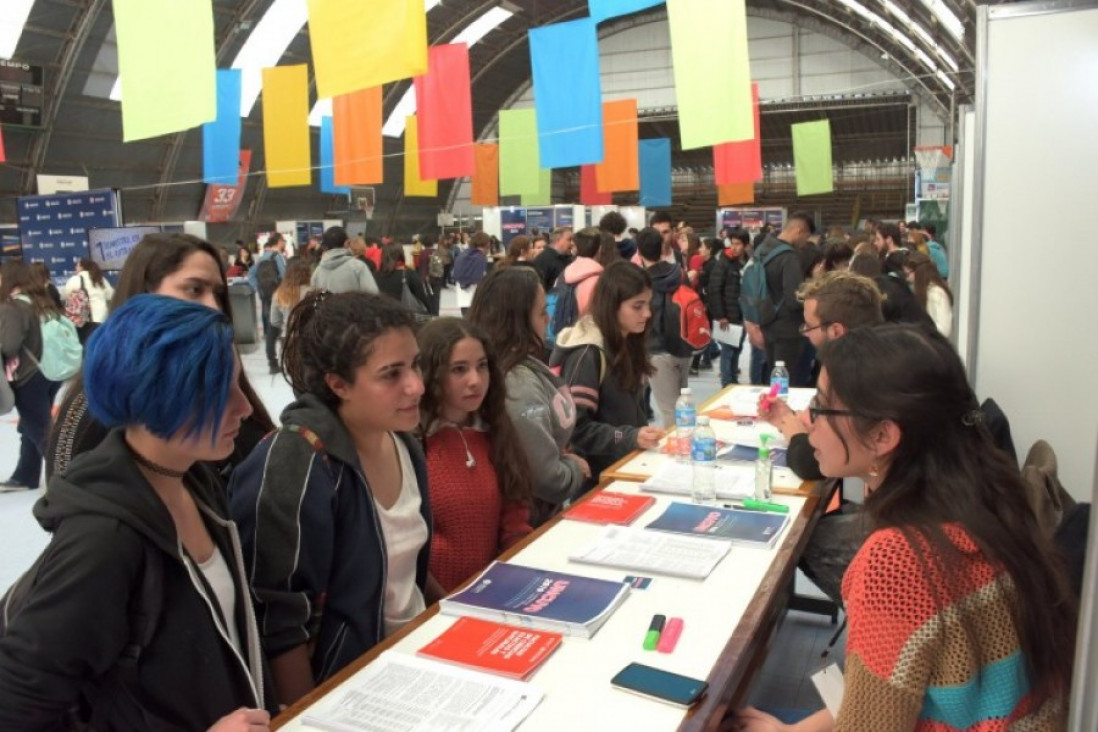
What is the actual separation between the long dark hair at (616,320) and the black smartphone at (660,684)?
75.9 inches

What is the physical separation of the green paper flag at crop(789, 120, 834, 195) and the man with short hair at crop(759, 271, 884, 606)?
7.75 meters

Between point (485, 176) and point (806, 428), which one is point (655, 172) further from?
point (806, 428)

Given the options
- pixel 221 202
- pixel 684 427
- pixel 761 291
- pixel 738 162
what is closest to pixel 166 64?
pixel 684 427

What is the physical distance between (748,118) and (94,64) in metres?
16.3

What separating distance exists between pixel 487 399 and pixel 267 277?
912 cm

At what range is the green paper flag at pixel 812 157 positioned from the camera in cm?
1082

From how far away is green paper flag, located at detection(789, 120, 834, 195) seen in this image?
10.8 metres

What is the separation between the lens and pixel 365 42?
3.72m

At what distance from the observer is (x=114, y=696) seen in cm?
130

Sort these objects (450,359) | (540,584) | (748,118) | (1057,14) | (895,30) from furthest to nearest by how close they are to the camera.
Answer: (895,30) → (748,118) → (1057,14) → (450,359) → (540,584)

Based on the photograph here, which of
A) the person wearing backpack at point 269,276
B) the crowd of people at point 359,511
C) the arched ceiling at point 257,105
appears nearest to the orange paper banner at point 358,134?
the person wearing backpack at point 269,276

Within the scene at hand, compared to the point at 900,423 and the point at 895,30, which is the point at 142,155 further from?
the point at 900,423

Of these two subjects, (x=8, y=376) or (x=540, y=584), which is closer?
(x=540, y=584)

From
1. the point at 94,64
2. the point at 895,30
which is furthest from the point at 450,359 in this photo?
the point at 895,30
